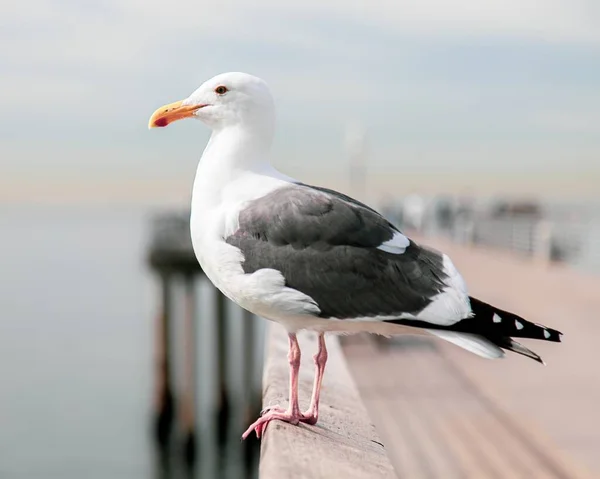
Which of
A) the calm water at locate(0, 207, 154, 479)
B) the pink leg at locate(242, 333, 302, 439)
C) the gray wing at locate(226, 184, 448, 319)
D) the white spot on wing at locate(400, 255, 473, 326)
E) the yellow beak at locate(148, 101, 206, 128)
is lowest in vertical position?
the calm water at locate(0, 207, 154, 479)

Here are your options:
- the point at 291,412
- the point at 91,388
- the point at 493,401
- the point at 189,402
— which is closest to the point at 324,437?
the point at 291,412

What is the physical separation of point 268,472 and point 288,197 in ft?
3.19

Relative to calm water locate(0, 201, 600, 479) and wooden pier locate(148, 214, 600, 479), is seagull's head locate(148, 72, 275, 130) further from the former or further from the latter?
calm water locate(0, 201, 600, 479)

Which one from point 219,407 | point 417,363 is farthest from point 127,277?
point 417,363

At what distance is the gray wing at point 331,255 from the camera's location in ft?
8.18

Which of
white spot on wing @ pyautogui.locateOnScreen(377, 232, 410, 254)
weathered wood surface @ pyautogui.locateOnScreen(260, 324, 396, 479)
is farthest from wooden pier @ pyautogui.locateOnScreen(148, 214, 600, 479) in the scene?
white spot on wing @ pyautogui.locateOnScreen(377, 232, 410, 254)

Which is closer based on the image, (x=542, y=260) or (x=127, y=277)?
(x=542, y=260)

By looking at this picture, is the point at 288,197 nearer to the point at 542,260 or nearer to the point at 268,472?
the point at 268,472

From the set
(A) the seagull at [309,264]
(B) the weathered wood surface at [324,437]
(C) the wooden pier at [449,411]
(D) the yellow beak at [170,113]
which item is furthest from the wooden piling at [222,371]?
(A) the seagull at [309,264]

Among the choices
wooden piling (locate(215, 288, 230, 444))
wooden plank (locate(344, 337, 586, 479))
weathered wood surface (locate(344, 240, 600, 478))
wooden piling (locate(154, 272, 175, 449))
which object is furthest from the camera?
wooden piling (locate(215, 288, 230, 444))

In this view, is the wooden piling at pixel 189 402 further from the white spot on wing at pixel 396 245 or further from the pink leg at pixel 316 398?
the white spot on wing at pixel 396 245

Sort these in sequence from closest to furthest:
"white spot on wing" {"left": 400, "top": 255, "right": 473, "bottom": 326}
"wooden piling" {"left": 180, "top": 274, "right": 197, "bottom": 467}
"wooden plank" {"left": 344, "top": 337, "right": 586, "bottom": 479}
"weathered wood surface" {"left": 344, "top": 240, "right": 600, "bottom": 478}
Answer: "white spot on wing" {"left": 400, "top": 255, "right": 473, "bottom": 326}
"wooden plank" {"left": 344, "top": 337, "right": 586, "bottom": 479}
"weathered wood surface" {"left": 344, "top": 240, "right": 600, "bottom": 478}
"wooden piling" {"left": 180, "top": 274, "right": 197, "bottom": 467}

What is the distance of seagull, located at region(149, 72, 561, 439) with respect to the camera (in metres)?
2.46

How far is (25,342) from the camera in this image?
1718 inches
